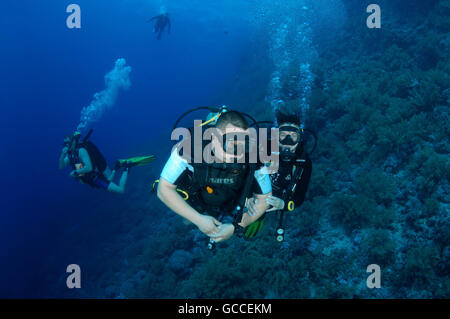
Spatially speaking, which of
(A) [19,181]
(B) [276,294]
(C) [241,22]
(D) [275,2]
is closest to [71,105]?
(A) [19,181]

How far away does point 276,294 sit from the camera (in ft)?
16.5

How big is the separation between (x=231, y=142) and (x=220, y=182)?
1.71ft

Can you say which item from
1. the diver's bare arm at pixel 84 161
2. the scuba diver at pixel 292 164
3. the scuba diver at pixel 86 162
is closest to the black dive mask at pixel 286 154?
the scuba diver at pixel 292 164

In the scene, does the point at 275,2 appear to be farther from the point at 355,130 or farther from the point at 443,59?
the point at 355,130

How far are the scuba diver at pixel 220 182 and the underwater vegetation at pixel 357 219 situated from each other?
3443 mm

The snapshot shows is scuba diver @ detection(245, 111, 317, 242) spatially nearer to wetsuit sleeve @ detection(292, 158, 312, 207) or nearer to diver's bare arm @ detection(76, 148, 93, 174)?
wetsuit sleeve @ detection(292, 158, 312, 207)

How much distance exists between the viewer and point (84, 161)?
311 inches

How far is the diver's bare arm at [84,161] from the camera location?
785cm

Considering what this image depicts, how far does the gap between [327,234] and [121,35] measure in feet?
333
